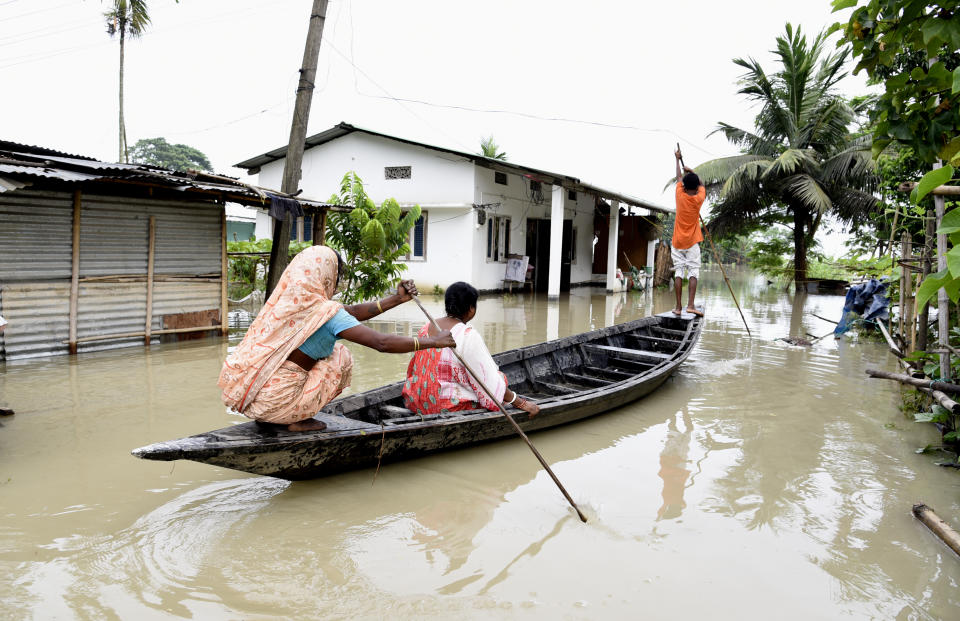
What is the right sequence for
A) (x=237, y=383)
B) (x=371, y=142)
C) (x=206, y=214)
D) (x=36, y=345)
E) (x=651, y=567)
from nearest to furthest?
(x=651, y=567) → (x=237, y=383) → (x=36, y=345) → (x=206, y=214) → (x=371, y=142)

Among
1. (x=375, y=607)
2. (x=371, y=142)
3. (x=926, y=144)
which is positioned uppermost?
(x=371, y=142)

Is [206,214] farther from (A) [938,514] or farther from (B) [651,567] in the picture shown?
(A) [938,514]

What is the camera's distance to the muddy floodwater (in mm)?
2857

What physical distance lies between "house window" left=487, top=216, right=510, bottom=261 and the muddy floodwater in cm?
1165

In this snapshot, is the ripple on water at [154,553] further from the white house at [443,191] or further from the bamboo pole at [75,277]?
the white house at [443,191]

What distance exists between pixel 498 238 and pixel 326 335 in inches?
577

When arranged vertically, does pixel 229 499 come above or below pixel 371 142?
below

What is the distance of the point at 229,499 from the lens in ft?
12.3

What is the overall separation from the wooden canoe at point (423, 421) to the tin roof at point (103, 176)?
4.29 meters

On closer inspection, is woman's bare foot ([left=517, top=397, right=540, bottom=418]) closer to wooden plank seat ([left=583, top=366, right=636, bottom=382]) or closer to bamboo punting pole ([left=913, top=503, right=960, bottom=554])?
wooden plank seat ([left=583, top=366, right=636, bottom=382])

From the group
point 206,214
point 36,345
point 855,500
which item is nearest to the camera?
point 855,500

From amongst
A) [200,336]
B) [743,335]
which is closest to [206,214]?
[200,336]

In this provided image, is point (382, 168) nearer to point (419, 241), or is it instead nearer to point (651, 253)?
point (419, 241)

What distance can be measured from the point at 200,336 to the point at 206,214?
6.02 ft
